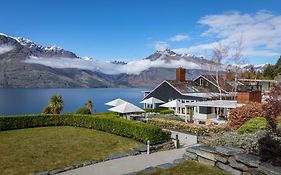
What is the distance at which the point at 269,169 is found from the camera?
823cm

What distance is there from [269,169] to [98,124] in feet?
60.0

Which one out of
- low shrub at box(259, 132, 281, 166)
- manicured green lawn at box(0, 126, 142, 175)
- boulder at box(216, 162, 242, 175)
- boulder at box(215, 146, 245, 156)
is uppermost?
low shrub at box(259, 132, 281, 166)

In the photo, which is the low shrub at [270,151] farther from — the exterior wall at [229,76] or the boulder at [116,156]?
the exterior wall at [229,76]

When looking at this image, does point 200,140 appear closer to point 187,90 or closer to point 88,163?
point 88,163

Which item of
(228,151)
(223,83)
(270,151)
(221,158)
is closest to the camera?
(270,151)

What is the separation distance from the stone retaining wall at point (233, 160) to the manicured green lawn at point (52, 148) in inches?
238

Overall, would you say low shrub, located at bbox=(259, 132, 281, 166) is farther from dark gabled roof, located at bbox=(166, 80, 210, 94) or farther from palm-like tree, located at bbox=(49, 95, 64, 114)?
dark gabled roof, located at bbox=(166, 80, 210, 94)

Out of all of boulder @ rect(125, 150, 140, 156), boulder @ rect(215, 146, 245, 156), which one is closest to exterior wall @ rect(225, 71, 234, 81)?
boulder @ rect(125, 150, 140, 156)

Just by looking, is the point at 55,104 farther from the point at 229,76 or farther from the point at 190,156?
the point at 229,76

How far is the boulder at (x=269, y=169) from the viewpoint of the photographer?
26.4ft

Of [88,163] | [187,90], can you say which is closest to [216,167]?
[88,163]

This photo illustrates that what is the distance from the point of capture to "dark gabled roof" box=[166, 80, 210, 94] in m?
42.5

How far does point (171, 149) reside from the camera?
1780 centimetres

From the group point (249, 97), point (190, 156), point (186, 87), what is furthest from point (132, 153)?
point (186, 87)
